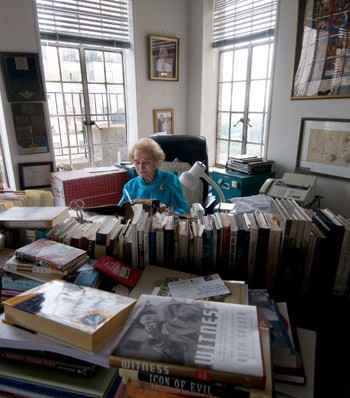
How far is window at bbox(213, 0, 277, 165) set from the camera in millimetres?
2869

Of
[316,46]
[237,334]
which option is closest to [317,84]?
[316,46]

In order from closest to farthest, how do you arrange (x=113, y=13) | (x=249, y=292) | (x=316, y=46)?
1. (x=249, y=292)
2. (x=316, y=46)
3. (x=113, y=13)

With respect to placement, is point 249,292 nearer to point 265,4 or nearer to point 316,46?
point 316,46

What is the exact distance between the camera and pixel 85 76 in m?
3.05

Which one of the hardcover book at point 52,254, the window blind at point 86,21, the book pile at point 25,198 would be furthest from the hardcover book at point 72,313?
the window blind at point 86,21

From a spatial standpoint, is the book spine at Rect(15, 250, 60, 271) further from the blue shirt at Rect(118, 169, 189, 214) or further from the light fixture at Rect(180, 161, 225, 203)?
the light fixture at Rect(180, 161, 225, 203)

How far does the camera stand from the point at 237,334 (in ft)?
1.87

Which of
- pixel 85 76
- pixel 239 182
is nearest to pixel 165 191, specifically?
pixel 239 182

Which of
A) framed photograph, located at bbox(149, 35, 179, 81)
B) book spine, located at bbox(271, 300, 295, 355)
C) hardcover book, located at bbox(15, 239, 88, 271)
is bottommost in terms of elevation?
book spine, located at bbox(271, 300, 295, 355)

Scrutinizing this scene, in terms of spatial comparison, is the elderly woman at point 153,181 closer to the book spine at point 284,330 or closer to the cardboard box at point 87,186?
the cardboard box at point 87,186

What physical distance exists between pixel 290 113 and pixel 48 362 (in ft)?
8.47

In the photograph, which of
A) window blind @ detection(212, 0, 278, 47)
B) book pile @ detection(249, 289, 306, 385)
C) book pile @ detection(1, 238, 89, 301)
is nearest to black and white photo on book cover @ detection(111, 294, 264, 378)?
book pile @ detection(249, 289, 306, 385)

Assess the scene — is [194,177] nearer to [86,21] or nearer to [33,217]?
[33,217]

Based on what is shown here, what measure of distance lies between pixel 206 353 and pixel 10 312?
17.5 inches
